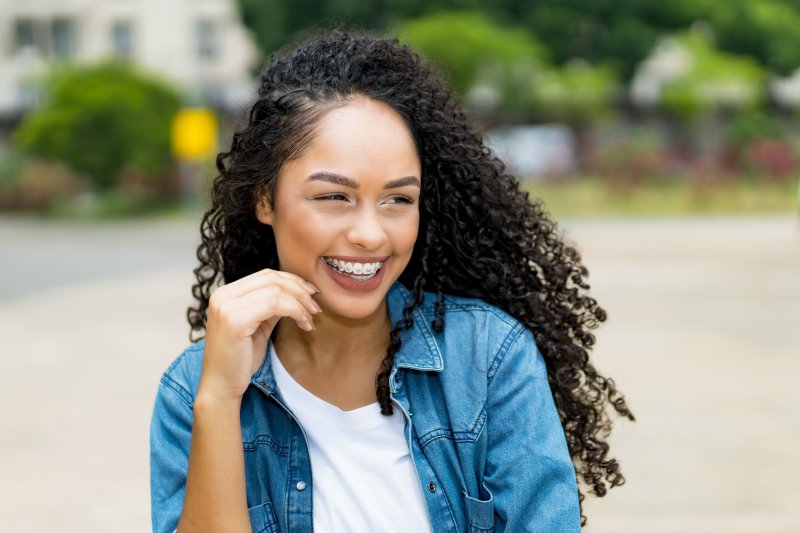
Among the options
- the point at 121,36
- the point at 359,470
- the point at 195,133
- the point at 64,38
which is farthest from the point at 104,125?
the point at 359,470

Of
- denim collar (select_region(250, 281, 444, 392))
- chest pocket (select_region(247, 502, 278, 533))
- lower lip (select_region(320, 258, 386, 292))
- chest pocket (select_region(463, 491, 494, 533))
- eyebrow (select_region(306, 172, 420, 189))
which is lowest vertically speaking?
chest pocket (select_region(463, 491, 494, 533))

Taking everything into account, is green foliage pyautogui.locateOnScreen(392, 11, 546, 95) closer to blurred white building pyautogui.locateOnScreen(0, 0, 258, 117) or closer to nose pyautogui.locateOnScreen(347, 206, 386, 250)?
blurred white building pyautogui.locateOnScreen(0, 0, 258, 117)

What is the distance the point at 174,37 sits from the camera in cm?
3722

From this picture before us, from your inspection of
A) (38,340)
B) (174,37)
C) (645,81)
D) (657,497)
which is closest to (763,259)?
(38,340)

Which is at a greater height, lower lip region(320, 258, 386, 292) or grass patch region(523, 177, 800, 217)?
grass patch region(523, 177, 800, 217)

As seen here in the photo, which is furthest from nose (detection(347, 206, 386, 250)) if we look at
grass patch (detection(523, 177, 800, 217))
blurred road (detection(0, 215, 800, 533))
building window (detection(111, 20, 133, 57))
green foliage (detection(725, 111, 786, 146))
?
building window (detection(111, 20, 133, 57))

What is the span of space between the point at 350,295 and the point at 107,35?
125 ft

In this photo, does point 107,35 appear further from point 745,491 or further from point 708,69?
point 745,491

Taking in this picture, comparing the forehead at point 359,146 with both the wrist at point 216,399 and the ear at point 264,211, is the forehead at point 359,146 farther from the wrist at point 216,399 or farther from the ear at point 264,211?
the wrist at point 216,399

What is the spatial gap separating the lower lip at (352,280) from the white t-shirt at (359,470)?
0.21 meters

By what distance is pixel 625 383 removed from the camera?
619cm

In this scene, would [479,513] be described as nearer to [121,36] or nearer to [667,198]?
[667,198]

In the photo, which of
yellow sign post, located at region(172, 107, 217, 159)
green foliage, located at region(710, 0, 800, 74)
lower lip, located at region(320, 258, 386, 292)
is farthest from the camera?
green foliage, located at region(710, 0, 800, 74)

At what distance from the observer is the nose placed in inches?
73.3
